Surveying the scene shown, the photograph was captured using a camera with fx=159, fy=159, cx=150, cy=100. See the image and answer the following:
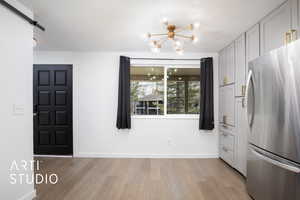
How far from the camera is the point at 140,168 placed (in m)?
3.09

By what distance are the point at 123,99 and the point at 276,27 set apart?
2885 millimetres

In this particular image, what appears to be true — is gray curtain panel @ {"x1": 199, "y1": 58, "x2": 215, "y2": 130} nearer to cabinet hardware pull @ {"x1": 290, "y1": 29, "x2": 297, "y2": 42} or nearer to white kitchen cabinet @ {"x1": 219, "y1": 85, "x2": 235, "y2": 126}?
white kitchen cabinet @ {"x1": 219, "y1": 85, "x2": 235, "y2": 126}

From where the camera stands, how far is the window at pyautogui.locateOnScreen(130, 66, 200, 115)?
3889 mm

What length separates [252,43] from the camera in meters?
2.51

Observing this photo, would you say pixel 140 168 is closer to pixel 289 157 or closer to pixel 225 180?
pixel 225 180

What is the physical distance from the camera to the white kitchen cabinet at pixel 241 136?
2.67 meters

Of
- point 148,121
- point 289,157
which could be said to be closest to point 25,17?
point 148,121

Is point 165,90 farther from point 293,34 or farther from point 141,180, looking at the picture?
point 293,34

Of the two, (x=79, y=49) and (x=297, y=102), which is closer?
(x=297, y=102)

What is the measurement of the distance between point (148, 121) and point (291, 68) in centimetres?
281

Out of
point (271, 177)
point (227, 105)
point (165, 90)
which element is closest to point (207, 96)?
point (227, 105)

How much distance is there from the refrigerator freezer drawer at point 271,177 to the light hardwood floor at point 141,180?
15.9 inches

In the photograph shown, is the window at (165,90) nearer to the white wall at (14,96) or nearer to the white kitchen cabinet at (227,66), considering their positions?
→ the white kitchen cabinet at (227,66)

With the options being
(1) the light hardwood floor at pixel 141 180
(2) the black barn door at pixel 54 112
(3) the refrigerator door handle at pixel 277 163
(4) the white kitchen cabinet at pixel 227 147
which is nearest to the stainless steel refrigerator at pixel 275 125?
(3) the refrigerator door handle at pixel 277 163
